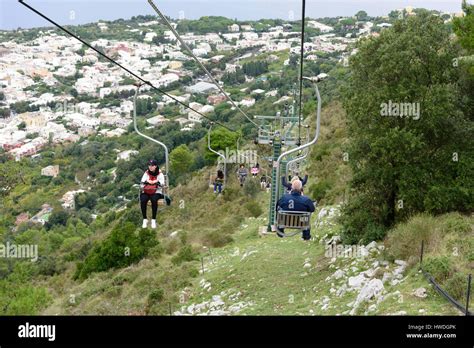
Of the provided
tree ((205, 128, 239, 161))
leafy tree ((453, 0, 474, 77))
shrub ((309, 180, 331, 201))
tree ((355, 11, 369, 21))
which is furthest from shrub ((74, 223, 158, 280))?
tree ((355, 11, 369, 21))

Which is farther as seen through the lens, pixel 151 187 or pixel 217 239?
pixel 217 239

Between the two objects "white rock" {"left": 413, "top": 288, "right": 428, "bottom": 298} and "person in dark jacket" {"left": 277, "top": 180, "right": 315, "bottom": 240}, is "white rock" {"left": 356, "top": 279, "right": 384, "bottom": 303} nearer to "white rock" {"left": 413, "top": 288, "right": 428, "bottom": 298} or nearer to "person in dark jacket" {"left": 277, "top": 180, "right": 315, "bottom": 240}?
"white rock" {"left": 413, "top": 288, "right": 428, "bottom": 298}

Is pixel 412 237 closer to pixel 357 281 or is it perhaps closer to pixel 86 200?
pixel 357 281

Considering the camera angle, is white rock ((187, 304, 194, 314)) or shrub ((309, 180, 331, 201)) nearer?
white rock ((187, 304, 194, 314))

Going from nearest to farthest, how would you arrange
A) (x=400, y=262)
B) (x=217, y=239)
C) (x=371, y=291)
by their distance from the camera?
(x=371, y=291)
(x=400, y=262)
(x=217, y=239)

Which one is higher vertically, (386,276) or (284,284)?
(386,276)

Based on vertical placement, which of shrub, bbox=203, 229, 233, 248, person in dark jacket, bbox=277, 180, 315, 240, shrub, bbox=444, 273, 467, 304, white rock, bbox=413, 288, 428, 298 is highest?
person in dark jacket, bbox=277, 180, 315, 240

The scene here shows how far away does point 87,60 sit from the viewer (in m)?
136
